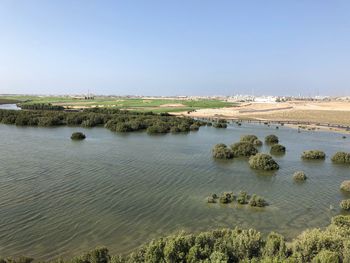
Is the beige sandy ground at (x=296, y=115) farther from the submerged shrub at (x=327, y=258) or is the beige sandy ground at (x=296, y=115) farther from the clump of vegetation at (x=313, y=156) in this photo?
the submerged shrub at (x=327, y=258)

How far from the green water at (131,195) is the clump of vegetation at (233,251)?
8.49 ft

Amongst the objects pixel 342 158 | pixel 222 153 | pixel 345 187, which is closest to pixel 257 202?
pixel 345 187

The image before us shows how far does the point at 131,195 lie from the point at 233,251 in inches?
413

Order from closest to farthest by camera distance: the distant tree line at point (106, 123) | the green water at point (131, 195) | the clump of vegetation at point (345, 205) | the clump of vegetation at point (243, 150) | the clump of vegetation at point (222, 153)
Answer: the green water at point (131, 195) < the clump of vegetation at point (345, 205) < the clump of vegetation at point (222, 153) < the clump of vegetation at point (243, 150) < the distant tree line at point (106, 123)

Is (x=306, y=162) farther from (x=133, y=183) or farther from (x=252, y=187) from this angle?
(x=133, y=183)

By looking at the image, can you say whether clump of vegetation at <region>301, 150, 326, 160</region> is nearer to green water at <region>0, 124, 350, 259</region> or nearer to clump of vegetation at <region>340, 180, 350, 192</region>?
green water at <region>0, 124, 350, 259</region>

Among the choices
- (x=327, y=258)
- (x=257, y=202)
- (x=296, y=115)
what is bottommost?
(x=257, y=202)

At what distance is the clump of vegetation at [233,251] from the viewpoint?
1027 cm

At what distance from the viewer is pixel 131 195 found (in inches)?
801

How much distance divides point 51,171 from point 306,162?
940 inches

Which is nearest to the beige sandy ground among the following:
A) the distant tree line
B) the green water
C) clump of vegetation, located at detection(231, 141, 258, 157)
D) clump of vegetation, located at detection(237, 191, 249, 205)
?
the distant tree line

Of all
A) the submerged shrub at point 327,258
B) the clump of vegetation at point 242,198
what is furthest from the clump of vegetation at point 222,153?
the submerged shrub at point 327,258

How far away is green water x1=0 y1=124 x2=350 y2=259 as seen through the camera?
14.7m

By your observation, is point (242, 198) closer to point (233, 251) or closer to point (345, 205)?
point (345, 205)
